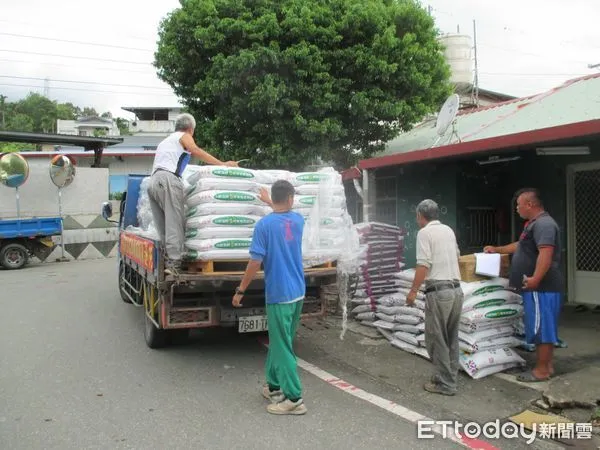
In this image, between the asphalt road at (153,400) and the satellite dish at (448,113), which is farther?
the satellite dish at (448,113)

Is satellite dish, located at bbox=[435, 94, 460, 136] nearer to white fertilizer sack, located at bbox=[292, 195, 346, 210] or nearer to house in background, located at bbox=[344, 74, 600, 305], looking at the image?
house in background, located at bbox=[344, 74, 600, 305]

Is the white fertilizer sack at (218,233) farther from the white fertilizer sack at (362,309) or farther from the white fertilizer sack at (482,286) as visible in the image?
the white fertilizer sack at (362,309)

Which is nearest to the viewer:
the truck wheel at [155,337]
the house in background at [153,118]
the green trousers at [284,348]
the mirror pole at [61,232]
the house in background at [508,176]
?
the green trousers at [284,348]

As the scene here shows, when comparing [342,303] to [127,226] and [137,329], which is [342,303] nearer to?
[137,329]

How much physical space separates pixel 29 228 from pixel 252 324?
1297 centimetres

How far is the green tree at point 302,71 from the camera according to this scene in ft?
33.7

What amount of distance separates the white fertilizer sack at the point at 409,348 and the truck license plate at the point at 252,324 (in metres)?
1.70

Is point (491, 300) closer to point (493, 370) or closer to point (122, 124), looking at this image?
point (493, 370)

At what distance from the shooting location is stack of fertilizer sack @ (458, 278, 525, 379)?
16.8 feet

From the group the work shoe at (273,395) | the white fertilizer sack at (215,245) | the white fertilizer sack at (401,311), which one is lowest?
Result: the work shoe at (273,395)

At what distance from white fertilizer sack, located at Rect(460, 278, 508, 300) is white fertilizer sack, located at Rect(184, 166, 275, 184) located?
236 centimetres

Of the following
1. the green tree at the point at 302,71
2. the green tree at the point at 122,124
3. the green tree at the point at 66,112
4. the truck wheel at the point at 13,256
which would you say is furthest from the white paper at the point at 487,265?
the green tree at the point at 66,112

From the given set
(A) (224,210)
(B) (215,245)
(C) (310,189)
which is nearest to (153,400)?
(B) (215,245)

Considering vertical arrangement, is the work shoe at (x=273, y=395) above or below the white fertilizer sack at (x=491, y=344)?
below
